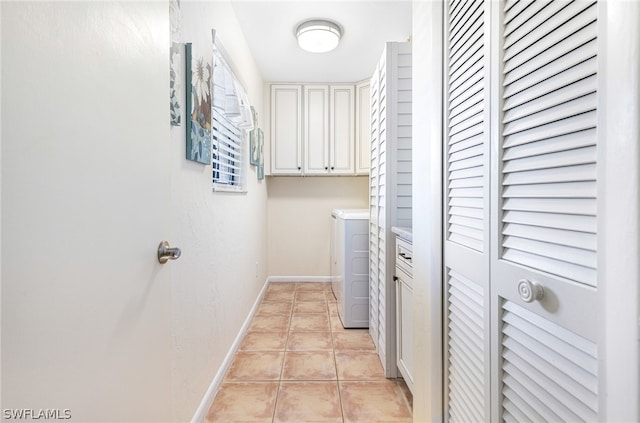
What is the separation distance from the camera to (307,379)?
6.15 ft

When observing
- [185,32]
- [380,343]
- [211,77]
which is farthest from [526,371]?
[211,77]

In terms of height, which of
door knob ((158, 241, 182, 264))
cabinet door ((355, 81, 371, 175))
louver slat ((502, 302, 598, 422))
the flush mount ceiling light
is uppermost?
the flush mount ceiling light

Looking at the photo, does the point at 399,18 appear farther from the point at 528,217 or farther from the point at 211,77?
the point at 528,217

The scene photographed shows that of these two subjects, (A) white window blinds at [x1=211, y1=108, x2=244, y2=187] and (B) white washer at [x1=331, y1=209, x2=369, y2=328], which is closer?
(A) white window blinds at [x1=211, y1=108, x2=244, y2=187]

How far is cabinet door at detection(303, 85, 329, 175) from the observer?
149 inches

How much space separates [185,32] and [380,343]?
1.99 m

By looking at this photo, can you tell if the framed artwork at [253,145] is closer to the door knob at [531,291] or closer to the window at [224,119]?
the window at [224,119]

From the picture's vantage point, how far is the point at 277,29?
2594 millimetres

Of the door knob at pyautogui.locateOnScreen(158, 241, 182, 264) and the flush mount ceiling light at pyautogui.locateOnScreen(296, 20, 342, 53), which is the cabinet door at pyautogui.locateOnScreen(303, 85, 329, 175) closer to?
the flush mount ceiling light at pyautogui.locateOnScreen(296, 20, 342, 53)

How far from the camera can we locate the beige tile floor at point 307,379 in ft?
5.19

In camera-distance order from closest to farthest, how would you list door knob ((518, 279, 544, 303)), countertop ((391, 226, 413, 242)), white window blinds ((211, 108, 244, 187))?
door knob ((518, 279, 544, 303)) → countertop ((391, 226, 413, 242)) → white window blinds ((211, 108, 244, 187))

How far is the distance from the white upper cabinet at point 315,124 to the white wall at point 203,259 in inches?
47.0

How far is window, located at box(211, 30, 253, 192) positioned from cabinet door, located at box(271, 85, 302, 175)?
1.36 m

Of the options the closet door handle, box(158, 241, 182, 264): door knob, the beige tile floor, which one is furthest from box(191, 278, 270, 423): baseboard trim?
the closet door handle
